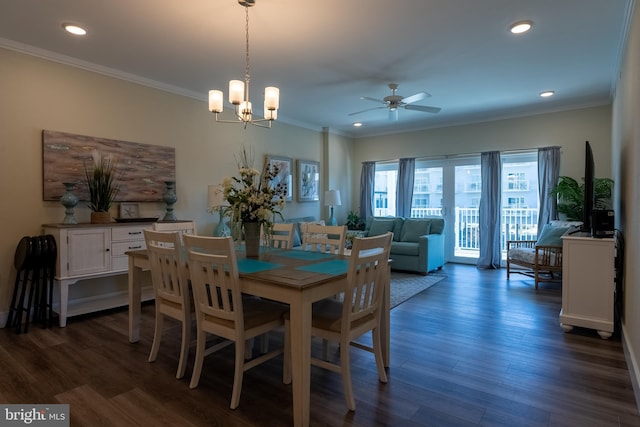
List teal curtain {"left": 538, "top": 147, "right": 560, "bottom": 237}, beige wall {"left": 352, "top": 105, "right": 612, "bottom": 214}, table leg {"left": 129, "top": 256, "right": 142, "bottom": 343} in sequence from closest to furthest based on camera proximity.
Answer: table leg {"left": 129, "top": 256, "right": 142, "bottom": 343} → beige wall {"left": 352, "top": 105, "right": 612, "bottom": 214} → teal curtain {"left": 538, "top": 147, "right": 560, "bottom": 237}

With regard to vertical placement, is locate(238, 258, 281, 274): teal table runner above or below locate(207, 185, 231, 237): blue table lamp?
below

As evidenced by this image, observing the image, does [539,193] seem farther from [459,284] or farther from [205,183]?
[205,183]

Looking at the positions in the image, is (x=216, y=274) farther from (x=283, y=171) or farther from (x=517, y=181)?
(x=517, y=181)

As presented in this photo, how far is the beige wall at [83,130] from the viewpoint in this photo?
11.0 ft

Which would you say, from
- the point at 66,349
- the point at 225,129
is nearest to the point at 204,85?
the point at 225,129

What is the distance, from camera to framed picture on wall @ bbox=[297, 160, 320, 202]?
21.8 feet

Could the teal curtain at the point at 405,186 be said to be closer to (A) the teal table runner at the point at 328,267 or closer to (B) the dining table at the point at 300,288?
(B) the dining table at the point at 300,288

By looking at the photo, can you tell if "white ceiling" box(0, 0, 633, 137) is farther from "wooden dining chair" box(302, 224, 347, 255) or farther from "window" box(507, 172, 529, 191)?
"wooden dining chair" box(302, 224, 347, 255)

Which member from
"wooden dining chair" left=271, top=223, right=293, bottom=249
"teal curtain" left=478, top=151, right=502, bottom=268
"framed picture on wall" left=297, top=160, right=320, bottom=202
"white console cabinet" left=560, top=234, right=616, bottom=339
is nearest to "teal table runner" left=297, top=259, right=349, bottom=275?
"wooden dining chair" left=271, top=223, right=293, bottom=249

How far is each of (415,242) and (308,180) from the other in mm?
2321

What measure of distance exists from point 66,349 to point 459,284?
15.3ft

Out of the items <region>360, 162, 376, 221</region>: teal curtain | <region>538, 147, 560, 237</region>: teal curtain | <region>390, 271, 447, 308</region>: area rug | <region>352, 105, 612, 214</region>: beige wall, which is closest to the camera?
<region>390, 271, 447, 308</region>: area rug

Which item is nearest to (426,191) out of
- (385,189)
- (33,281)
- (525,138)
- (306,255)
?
(385,189)

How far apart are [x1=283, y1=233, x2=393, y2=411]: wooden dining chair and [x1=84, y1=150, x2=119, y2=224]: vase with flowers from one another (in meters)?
2.57
